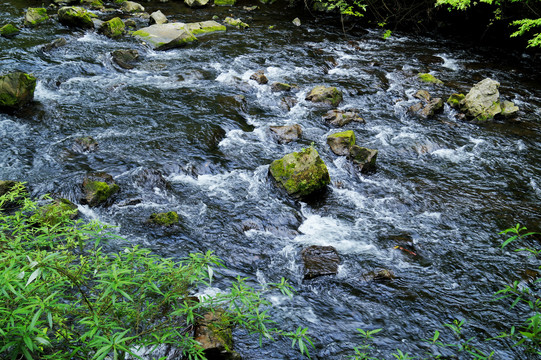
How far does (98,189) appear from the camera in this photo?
6.93m

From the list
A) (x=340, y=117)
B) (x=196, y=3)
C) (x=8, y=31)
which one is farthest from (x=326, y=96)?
(x=196, y=3)

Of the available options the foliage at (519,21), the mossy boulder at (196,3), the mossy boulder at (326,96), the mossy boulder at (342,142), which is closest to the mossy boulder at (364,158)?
the mossy boulder at (342,142)

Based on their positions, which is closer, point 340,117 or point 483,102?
point 340,117

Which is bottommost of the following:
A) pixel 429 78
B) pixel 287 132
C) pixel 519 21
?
pixel 287 132

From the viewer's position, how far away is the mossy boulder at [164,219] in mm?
6531

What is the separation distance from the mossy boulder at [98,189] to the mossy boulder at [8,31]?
1069cm

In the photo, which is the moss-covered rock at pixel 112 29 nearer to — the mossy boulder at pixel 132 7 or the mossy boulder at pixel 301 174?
the mossy boulder at pixel 132 7

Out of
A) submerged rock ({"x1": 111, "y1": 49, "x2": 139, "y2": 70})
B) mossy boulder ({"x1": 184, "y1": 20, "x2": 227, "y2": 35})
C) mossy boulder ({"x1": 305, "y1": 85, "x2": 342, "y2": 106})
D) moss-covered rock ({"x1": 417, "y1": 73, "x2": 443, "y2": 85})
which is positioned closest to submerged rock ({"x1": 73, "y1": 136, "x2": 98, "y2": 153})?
submerged rock ({"x1": 111, "y1": 49, "x2": 139, "y2": 70})

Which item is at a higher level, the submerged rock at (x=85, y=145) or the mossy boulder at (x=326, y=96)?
the mossy boulder at (x=326, y=96)

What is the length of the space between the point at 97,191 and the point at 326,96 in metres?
7.06

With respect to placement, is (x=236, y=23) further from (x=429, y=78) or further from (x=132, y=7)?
(x=429, y=78)

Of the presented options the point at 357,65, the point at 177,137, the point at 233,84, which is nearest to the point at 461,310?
the point at 177,137

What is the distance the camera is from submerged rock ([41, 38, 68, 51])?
42.8ft

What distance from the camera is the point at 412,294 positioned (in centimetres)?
555
